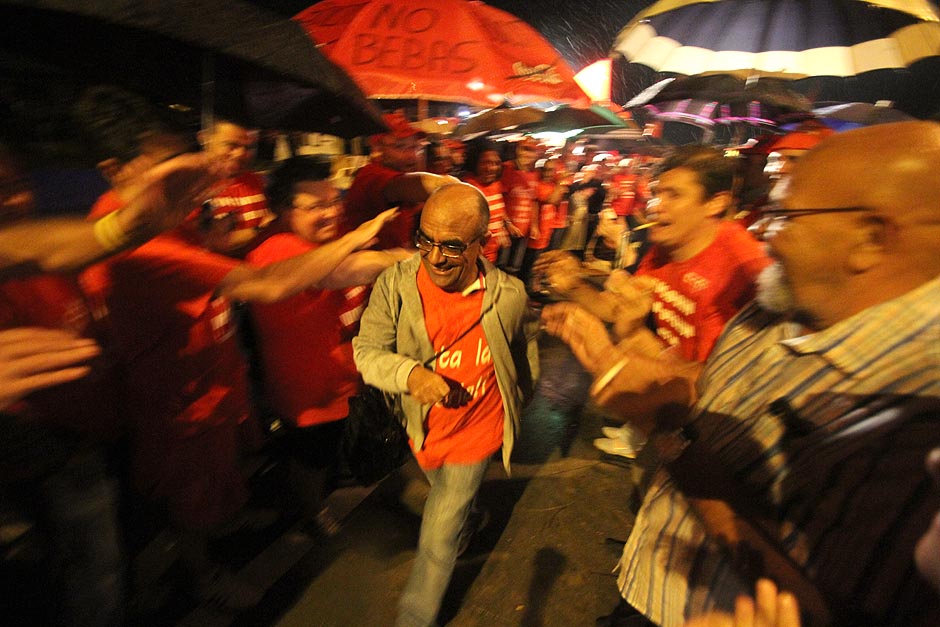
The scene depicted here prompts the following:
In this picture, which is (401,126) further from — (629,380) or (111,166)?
(629,380)

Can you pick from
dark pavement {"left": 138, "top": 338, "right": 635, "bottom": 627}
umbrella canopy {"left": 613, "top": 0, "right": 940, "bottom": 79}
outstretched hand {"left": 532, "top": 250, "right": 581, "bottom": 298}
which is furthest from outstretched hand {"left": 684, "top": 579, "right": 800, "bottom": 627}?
umbrella canopy {"left": 613, "top": 0, "right": 940, "bottom": 79}

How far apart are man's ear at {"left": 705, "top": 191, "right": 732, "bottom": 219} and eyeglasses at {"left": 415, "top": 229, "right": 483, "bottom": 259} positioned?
1440mm

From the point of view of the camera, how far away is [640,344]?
188 centimetres

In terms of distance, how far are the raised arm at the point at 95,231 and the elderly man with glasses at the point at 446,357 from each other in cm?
99

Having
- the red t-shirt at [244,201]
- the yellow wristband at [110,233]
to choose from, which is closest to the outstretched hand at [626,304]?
the yellow wristband at [110,233]

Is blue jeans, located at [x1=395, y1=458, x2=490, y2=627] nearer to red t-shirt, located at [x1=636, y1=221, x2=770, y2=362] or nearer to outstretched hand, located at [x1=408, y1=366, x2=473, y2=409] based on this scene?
outstretched hand, located at [x1=408, y1=366, x2=473, y2=409]

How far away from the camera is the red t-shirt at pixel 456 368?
2322 millimetres

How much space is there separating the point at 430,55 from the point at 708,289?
220cm

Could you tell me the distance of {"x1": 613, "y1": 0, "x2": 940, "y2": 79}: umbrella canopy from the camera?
3.14 meters

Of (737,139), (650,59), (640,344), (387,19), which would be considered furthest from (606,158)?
(640,344)

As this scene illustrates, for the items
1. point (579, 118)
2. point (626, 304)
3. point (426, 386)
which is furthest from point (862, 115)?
point (426, 386)

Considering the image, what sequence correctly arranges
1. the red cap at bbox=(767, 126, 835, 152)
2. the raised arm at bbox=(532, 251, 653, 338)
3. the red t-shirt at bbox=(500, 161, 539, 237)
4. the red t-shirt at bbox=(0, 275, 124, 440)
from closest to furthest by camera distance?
1. the red t-shirt at bbox=(0, 275, 124, 440)
2. the raised arm at bbox=(532, 251, 653, 338)
3. the red cap at bbox=(767, 126, 835, 152)
4. the red t-shirt at bbox=(500, 161, 539, 237)

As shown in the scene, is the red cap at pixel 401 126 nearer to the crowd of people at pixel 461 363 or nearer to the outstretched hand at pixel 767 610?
the crowd of people at pixel 461 363

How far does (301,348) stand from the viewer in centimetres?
269
